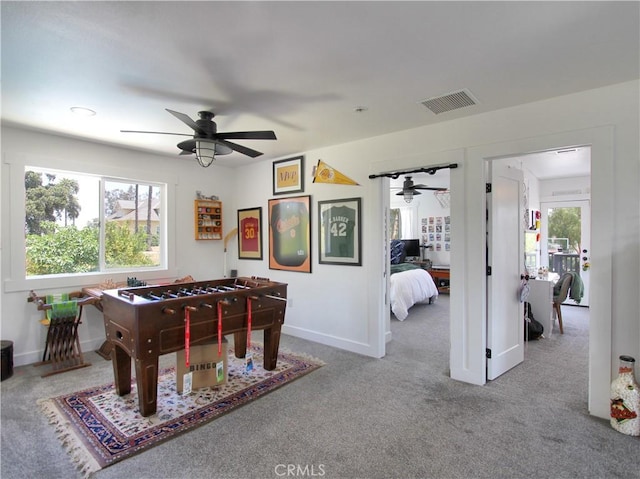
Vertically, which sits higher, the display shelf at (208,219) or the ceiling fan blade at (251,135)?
the ceiling fan blade at (251,135)

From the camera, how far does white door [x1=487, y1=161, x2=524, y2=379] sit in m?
3.17

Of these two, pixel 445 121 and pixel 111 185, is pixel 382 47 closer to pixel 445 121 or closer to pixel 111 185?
pixel 445 121

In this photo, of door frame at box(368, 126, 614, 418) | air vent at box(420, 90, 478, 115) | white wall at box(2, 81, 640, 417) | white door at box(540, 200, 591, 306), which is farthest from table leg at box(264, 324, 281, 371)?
white door at box(540, 200, 591, 306)

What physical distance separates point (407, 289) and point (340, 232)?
7.12ft

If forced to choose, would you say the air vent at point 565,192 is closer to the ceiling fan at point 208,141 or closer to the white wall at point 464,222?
the white wall at point 464,222

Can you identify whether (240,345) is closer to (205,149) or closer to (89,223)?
(205,149)

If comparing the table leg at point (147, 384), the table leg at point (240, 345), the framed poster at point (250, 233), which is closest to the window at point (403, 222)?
the framed poster at point (250, 233)

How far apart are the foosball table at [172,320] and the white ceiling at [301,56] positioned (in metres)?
1.62

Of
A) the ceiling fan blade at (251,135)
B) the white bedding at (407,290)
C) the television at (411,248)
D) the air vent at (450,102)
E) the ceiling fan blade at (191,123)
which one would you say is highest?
the air vent at (450,102)

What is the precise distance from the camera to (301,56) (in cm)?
215

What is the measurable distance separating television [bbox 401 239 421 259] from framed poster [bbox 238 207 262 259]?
4350 millimetres

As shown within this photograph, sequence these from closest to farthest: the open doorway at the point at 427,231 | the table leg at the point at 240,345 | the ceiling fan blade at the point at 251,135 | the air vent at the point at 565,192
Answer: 1. the ceiling fan blade at the point at 251,135
2. the table leg at the point at 240,345
3. the air vent at the point at 565,192
4. the open doorway at the point at 427,231

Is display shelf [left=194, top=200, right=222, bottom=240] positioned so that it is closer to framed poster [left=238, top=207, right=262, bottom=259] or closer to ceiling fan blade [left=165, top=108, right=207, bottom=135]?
framed poster [left=238, top=207, right=262, bottom=259]

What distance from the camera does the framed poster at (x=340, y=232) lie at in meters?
4.05
